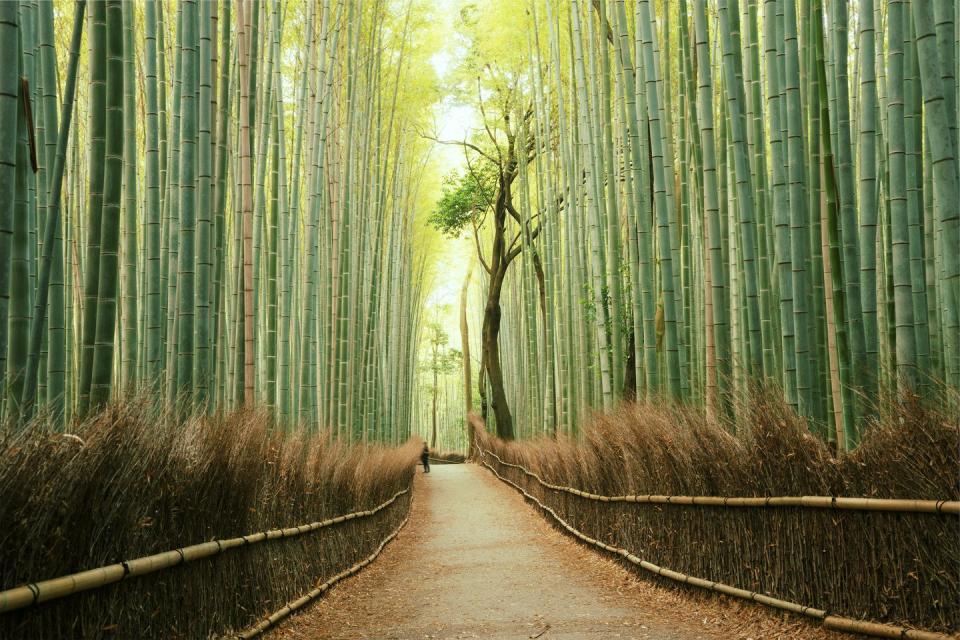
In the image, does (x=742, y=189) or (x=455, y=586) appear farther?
(x=455, y=586)

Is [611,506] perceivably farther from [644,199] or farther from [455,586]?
[644,199]

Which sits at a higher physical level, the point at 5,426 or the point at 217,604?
the point at 5,426

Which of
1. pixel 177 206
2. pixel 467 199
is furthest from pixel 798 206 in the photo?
pixel 467 199

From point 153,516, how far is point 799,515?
7.64 feet

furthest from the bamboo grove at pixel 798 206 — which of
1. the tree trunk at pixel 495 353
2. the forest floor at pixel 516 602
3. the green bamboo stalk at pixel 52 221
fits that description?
the tree trunk at pixel 495 353

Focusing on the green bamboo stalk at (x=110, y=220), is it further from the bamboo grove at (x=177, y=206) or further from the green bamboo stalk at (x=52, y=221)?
the green bamboo stalk at (x=52, y=221)

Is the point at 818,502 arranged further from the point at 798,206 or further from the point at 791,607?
the point at 798,206

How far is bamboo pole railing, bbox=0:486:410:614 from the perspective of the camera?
1.76 metres

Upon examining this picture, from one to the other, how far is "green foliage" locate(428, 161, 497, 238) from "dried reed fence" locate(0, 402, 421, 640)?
34.8ft

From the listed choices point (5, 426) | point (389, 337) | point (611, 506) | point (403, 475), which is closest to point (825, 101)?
point (611, 506)

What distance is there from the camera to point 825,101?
12.5ft

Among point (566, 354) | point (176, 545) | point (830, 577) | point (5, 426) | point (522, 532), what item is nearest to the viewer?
point (5, 426)

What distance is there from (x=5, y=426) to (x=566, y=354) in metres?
7.41

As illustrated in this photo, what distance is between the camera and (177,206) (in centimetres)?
455
